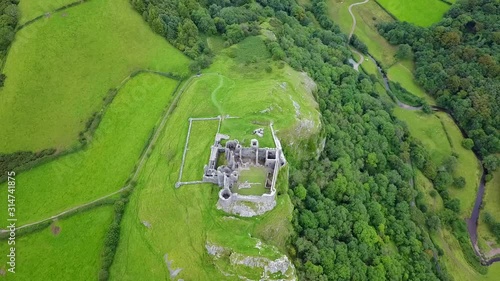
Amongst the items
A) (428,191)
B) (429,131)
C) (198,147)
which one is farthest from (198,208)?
(429,131)

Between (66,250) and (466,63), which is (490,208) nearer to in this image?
(466,63)

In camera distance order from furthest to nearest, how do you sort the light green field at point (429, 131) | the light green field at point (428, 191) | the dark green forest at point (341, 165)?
the light green field at point (429, 131), the light green field at point (428, 191), the dark green forest at point (341, 165)

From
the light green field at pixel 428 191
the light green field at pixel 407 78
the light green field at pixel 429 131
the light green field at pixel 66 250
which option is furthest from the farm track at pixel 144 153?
the light green field at pixel 407 78

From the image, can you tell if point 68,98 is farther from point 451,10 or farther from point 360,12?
point 451,10

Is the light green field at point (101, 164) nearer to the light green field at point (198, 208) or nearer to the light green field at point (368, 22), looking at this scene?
the light green field at point (198, 208)

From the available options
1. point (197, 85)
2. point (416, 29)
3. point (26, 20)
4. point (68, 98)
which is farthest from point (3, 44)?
point (416, 29)
